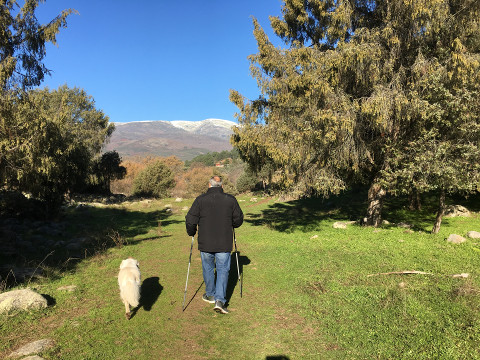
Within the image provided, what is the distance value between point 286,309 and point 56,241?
1078 cm

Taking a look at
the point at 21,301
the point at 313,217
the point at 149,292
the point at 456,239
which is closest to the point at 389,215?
the point at 313,217

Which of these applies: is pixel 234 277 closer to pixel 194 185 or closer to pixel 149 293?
pixel 149 293

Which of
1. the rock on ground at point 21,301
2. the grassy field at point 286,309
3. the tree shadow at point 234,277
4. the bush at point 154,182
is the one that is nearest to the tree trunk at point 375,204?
the grassy field at point 286,309

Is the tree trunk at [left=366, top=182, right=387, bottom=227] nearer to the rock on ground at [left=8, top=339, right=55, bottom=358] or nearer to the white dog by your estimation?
the white dog

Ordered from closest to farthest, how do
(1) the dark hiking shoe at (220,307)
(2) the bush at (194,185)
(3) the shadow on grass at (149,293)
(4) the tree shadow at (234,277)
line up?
Answer: (1) the dark hiking shoe at (220,307), (3) the shadow on grass at (149,293), (4) the tree shadow at (234,277), (2) the bush at (194,185)

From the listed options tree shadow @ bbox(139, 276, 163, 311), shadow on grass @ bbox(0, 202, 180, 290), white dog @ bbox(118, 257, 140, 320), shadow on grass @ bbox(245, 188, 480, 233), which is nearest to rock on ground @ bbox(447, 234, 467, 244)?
shadow on grass @ bbox(245, 188, 480, 233)

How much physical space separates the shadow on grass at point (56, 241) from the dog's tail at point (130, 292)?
3.08 meters

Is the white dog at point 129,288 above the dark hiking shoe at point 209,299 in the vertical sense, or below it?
above

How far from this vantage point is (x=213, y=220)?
556cm

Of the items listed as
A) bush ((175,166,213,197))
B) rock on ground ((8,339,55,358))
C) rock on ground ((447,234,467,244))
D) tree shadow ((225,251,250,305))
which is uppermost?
bush ((175,166,213,197))

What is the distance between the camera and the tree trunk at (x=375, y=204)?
12.5m

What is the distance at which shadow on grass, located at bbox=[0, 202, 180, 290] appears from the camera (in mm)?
7822

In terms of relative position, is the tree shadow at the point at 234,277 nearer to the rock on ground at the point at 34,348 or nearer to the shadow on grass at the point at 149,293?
the shadow on grass at the point at 149,293

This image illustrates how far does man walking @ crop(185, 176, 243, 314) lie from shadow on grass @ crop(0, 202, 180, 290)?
4.35 meters
